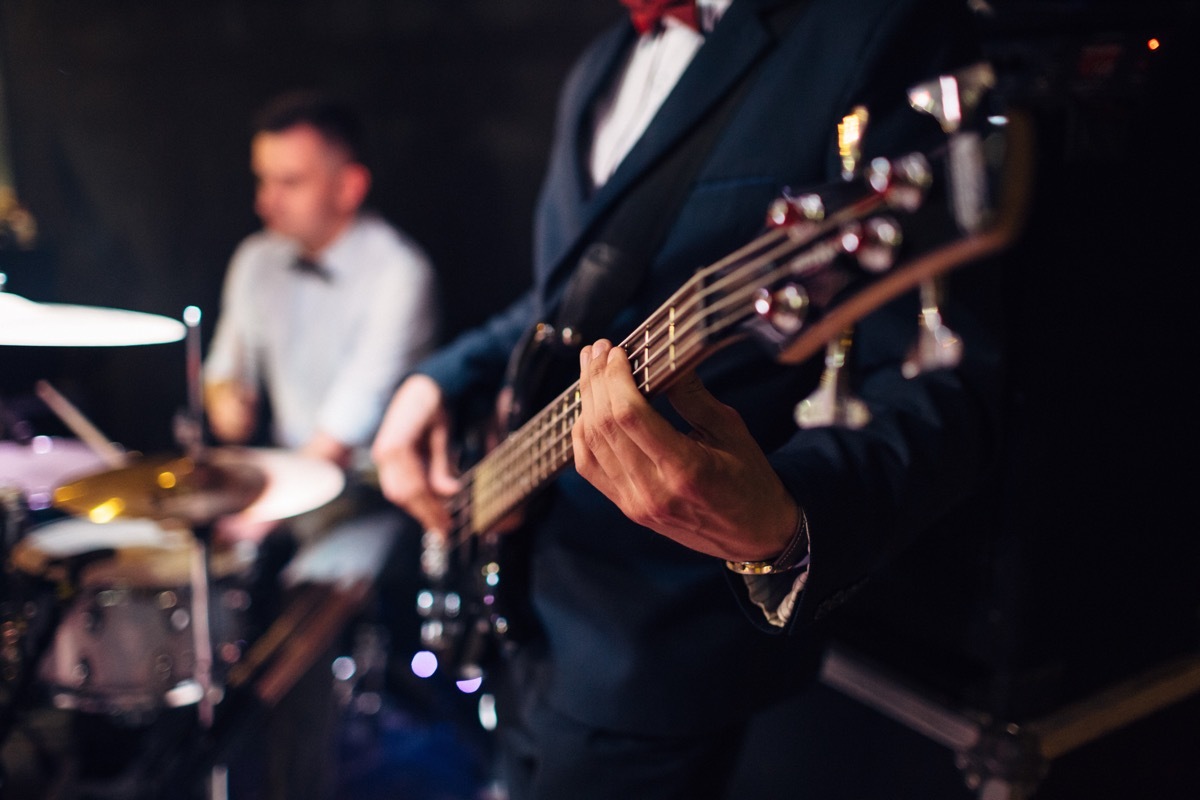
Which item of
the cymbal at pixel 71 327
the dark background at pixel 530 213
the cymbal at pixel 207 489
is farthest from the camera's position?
the cymbal at pixel 207 489

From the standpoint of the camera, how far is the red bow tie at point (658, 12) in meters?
1.08

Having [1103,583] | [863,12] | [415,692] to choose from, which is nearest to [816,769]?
[1103,583]

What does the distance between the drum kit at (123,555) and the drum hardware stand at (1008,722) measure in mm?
1197

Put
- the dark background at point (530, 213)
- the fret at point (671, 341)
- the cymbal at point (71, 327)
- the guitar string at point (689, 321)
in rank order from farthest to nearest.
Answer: the cymbal at point (71, 327) → the dark background at point (530, 213) → the fret at point (671, 341) → the guitar string at point (689, 321)

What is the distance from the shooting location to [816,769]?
4.55 feet

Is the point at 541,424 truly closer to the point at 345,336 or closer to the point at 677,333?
the point at 677,333

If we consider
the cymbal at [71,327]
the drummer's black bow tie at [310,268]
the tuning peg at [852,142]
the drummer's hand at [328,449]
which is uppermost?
the tuning peg at [852,142]

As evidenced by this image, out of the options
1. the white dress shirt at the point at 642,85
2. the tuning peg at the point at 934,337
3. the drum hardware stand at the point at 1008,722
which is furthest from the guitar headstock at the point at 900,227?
the drum hardware stand at the point at 1008,722

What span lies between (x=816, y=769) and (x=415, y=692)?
1509 mm

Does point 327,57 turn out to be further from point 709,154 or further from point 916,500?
point 916,500

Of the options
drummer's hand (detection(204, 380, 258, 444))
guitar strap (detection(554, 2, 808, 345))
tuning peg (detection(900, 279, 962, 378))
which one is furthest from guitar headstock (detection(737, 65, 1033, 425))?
drummer's hand (detection(204, 380, 258, 444))

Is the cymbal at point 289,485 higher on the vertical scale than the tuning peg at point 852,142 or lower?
lower

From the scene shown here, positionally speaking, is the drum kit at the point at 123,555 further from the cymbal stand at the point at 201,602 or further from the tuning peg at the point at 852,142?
the tuning peg at the point at 852,142

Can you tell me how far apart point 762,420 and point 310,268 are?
5.49ft
